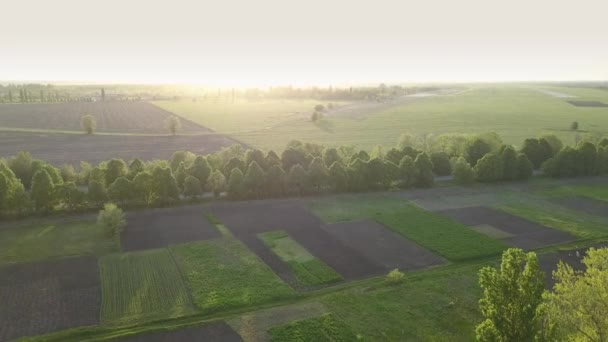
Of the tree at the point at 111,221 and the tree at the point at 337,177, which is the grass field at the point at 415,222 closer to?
the tree at the point at 337,177

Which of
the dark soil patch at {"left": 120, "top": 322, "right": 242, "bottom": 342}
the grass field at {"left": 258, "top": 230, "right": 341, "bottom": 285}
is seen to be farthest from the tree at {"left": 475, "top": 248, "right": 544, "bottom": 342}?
the grass field at {"left": 258, "top": 230, "right": 341, "bottom": 285}

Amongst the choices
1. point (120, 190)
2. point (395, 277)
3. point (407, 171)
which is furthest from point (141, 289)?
point (407, 171)

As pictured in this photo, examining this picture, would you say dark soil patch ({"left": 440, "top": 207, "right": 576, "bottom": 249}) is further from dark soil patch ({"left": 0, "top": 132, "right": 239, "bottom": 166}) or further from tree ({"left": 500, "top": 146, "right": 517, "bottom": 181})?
dark soil patch ({"left": 0, "top": 132, "right": 239, "bottom": 166})

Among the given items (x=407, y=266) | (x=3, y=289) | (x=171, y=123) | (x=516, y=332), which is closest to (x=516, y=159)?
(x=407, y=266)

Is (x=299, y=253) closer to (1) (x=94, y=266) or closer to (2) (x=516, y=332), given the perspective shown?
(1) (x=94, y=266)

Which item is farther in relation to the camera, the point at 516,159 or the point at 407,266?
the point at 516,159
